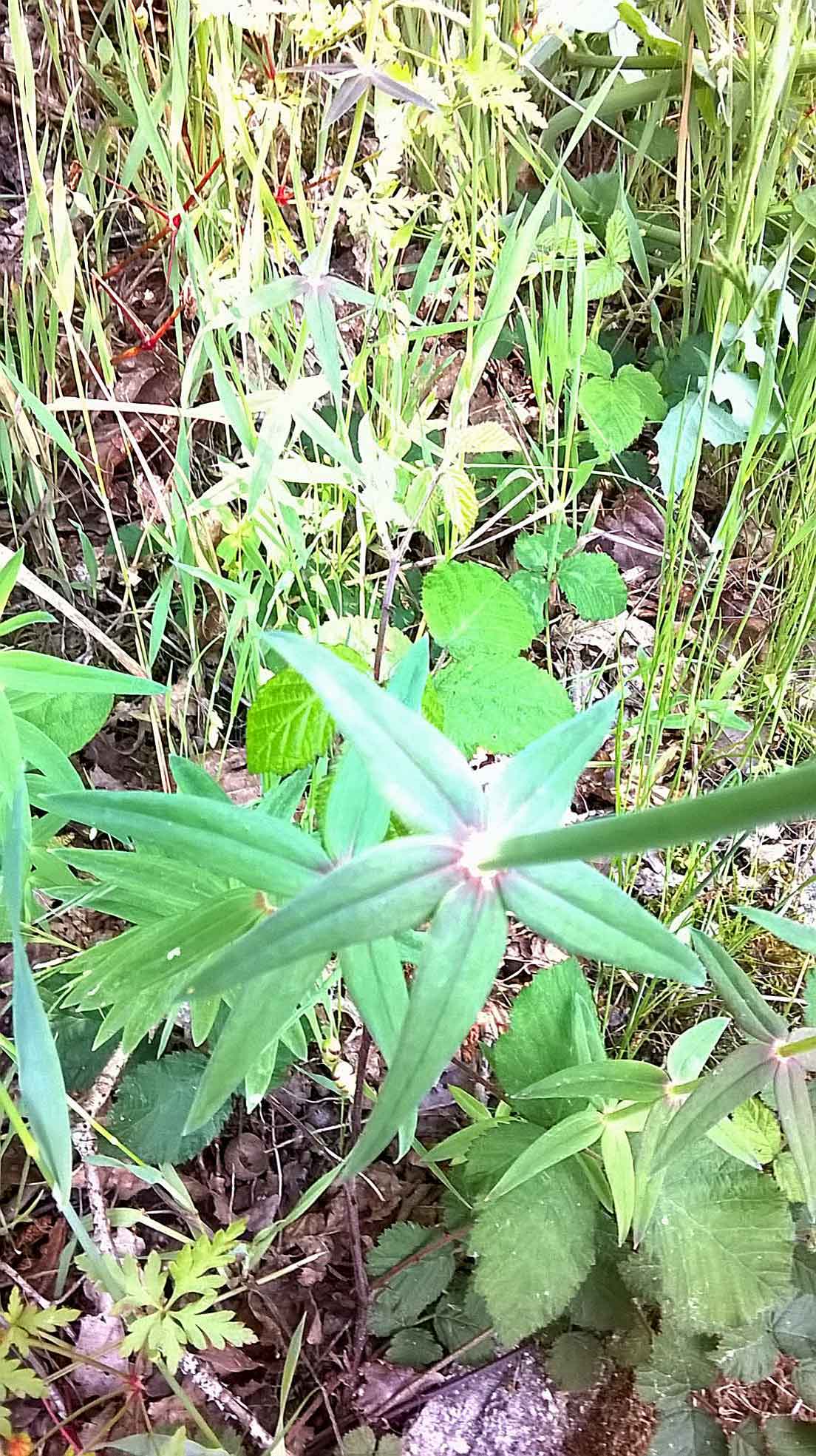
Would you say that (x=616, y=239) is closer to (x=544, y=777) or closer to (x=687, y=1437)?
(x=544, y=777)

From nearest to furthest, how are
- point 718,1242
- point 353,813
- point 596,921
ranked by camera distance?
1. point 596,921
2. point 353,813
3. point 718,1242

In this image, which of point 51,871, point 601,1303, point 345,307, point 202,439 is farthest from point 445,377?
point 601,1303

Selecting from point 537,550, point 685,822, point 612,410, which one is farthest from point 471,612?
point 685,822

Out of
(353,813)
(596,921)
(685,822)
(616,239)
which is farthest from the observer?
(616,239)

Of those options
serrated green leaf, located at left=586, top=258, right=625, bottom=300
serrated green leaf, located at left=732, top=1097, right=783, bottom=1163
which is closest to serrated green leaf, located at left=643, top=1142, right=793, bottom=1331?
serrated green leaf, located at left=732, top=1097, right=783, bottom=1163

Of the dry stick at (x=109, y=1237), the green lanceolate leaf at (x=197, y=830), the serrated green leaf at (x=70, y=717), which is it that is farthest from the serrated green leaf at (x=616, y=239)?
the dry stick at (x=109, y=1237)

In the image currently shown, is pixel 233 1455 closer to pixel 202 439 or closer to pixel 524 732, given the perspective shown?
pixel 524 732

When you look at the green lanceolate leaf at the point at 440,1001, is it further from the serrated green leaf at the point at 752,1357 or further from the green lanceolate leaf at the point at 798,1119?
the serrated green leaf at the point at 752,1357
